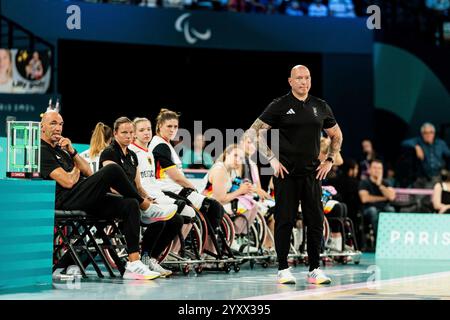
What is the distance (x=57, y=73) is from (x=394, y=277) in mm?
9838

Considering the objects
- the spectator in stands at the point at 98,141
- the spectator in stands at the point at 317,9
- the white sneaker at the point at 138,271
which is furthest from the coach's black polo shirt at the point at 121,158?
the spectator in stands at the point at 317,9

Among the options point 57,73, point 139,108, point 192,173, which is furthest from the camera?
point 139,108

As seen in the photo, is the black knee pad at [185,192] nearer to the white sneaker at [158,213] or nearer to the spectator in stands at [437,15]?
the white sneaker at [158,213]

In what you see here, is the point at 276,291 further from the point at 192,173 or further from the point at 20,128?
the point at 192,173

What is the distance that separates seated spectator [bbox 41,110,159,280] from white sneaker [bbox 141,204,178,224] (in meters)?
0.24

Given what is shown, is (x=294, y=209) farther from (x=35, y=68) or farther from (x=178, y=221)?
(x=35, y=68)

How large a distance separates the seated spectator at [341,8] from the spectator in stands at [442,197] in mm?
6077

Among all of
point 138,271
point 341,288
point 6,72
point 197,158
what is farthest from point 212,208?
point 6,72

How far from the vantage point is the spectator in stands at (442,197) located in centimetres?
1292

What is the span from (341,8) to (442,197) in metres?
6.35

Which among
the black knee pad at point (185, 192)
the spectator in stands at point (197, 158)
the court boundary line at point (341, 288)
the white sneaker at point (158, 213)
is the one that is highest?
the spectator in stands at point (197, 158)

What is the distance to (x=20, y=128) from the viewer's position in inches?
287

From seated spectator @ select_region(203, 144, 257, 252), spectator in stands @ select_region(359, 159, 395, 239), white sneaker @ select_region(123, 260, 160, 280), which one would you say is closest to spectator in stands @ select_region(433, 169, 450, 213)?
A: spectator in stands @ select_region(359, 159, 395, 239)
